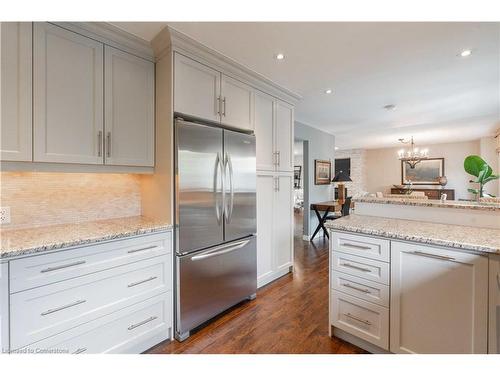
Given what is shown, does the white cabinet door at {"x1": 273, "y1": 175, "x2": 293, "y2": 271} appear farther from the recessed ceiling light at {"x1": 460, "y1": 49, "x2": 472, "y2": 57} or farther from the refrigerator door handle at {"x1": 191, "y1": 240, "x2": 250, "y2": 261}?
the recessed ceiling light at {"x1": 460, "y1": 49, "x2": 472, "y2": 57}

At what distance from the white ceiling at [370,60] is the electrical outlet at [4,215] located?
1.51m

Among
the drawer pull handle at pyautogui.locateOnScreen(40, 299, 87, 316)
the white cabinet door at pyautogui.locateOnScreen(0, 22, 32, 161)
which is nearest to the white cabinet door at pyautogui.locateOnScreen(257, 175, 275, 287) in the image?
the drawer pull handle at pyautogui.locateOnScreen(40, 299, 87, 316)

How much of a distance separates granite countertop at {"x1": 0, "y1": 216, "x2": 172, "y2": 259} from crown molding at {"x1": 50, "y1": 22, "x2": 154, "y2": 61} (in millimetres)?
1359

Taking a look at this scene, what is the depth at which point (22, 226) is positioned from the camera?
162 cm

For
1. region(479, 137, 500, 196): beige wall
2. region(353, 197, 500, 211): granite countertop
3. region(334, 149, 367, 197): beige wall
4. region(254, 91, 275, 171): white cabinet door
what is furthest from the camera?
region(334, 149, 367, 197): beige wall

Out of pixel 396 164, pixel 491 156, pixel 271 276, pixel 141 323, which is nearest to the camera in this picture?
pixel 141 323

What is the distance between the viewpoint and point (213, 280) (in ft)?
6.72

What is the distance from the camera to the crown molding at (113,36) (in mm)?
1595

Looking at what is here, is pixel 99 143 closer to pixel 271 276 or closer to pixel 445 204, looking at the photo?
pixel 271 276

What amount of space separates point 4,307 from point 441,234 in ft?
8.30

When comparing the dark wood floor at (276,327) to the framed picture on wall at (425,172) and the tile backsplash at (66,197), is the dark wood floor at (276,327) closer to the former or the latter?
the tile backsplash at (66,197)

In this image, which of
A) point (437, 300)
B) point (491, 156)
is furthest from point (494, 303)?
point (491, 156)

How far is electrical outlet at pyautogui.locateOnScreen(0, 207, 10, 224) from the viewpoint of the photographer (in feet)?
5.04

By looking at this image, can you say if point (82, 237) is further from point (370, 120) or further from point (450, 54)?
point (370, 120)
